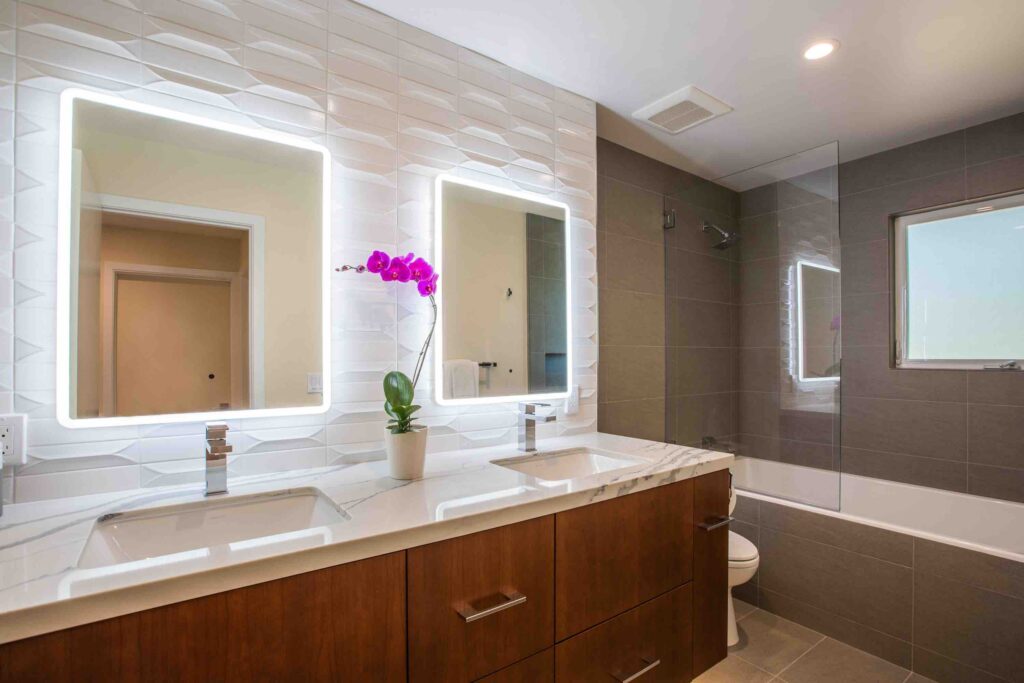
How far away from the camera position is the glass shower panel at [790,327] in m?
2.38

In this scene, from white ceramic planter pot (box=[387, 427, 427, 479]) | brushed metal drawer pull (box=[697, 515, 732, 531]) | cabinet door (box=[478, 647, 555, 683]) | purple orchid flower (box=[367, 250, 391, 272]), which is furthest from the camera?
brushed metal drawer pull (box=[697, 515, 732, 531])

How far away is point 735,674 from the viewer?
1.99m

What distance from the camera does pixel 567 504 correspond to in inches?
47.8

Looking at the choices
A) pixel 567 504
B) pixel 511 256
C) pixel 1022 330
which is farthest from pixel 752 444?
pixel 567 504

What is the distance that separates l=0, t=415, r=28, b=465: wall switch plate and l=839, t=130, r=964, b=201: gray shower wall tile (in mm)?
3704

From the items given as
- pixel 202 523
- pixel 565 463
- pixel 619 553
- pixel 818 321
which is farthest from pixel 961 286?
pixel 202 523

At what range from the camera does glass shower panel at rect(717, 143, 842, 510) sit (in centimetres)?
238

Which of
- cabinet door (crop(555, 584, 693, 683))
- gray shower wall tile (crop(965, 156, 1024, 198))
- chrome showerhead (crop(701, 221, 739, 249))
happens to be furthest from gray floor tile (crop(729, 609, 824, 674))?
gray shower wall tile (crop(965, 156, 1024, 198))

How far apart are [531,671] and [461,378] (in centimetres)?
92

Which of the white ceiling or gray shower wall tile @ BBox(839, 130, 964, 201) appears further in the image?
gray shower wall tile @ BBox(839, 130, 964, 201)

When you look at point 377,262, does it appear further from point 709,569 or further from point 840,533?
point 840,533

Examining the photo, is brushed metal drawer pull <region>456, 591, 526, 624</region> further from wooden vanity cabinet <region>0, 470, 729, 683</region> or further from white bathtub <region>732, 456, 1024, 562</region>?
white bathtub <region>732, 456, 1024, 562</region>

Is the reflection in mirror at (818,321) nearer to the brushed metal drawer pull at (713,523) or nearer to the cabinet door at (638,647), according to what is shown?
the brushed metal drawer pull at (713,523)

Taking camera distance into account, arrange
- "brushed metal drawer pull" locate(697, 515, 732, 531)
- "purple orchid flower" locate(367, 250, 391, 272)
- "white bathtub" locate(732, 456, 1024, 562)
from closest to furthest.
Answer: "purple orchid flower" locate(367, 250, 391, 272) < "brushed metal drawer pull" locate(697, 515, 732, 531) < "white bathtub" locate(732, 456, 1024, 562)
